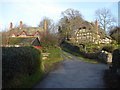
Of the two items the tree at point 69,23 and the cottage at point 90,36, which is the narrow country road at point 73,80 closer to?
the cottage at point 90,36

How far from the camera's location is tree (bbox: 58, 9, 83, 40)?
165 feet

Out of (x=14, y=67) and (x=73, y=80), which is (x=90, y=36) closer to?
(x=73, y=80)

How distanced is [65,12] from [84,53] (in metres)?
32.1

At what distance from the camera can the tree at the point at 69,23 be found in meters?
50.3

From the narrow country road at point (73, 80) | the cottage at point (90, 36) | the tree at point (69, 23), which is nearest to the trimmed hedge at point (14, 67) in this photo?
the narrow country road at point (73, 80)

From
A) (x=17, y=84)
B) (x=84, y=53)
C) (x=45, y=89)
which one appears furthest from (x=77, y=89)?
(x=84, y=53)

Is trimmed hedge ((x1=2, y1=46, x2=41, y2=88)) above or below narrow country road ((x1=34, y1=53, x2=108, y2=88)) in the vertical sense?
above

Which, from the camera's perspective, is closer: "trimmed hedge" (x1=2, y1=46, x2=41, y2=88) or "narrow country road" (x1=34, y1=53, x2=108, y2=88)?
"trimmed hedge" (x1=2, y1=46, x2=41, y2=88)

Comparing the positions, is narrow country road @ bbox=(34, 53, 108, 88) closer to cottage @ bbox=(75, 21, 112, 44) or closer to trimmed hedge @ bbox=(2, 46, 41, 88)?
trimmed hedge @ bbox=(2, 46, 41, 88)

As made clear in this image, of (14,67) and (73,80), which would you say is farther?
(73,80)

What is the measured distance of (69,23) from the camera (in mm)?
51625

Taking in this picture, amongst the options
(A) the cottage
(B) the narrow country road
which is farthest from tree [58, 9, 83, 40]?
(B) the narrow country road

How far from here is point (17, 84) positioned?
20.0ft

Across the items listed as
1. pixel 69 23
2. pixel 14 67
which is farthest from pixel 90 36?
pixel 14 67
